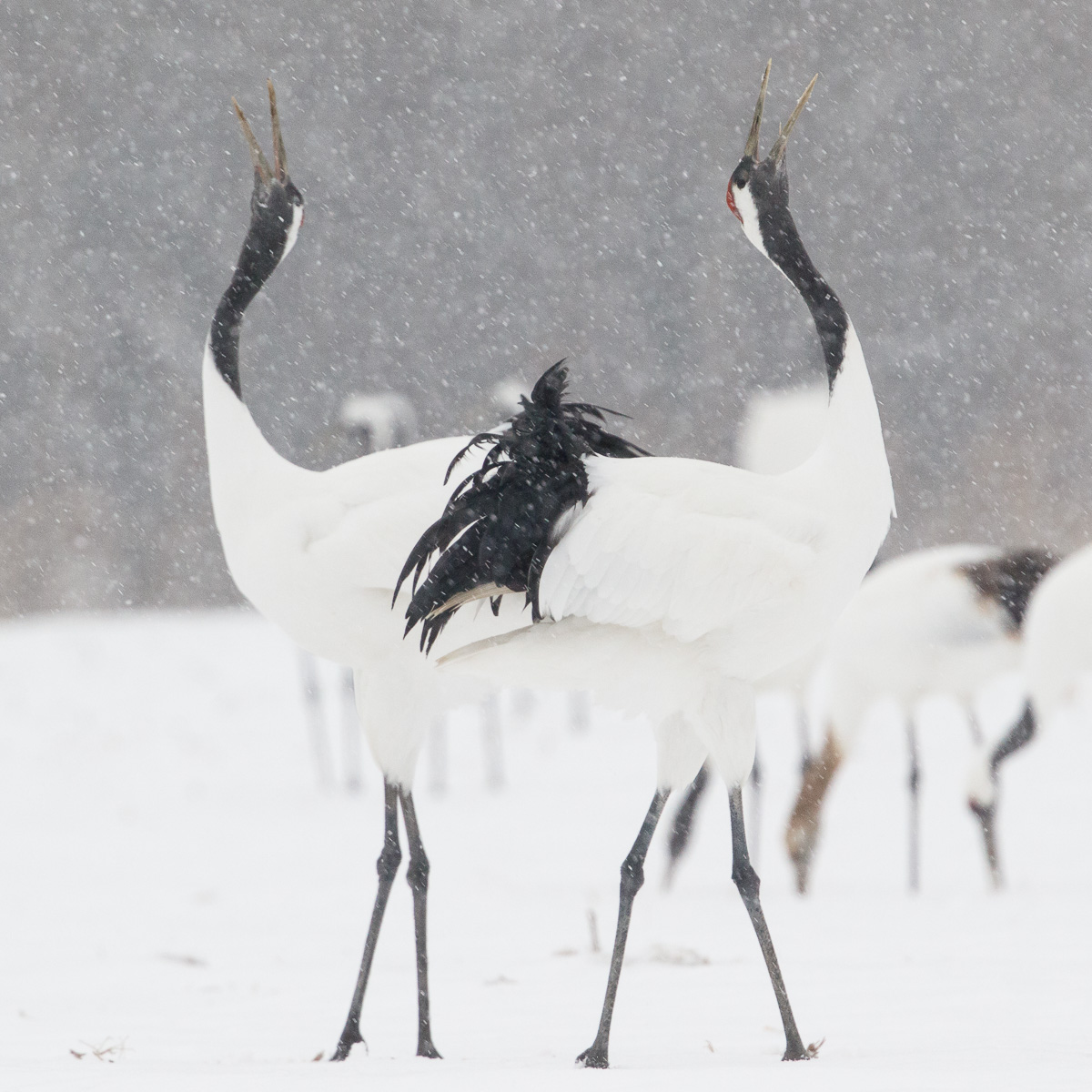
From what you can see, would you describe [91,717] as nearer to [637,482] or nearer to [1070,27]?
[637,482]

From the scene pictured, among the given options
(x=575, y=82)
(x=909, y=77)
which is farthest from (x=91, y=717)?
(x=909, y=77)

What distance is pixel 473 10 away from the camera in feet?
61.1

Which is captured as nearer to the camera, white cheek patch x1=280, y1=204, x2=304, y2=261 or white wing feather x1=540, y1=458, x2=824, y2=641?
white wing feather x1=540, y1=458, x2=824, y2=641

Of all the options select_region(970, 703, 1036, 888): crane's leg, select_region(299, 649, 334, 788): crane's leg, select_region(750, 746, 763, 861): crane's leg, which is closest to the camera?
select_region(970, 703, 1036, 888): crane's leg

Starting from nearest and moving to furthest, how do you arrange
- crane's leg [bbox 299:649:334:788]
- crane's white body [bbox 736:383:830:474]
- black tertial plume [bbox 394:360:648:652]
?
1. black tertial plume [bbox 394:360:648:652]
2. crane's white body [bbox 736:383:830:474]
3. crane's leg [bbox 299:649:334:788]

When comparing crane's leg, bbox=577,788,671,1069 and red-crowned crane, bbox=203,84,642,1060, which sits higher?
red-crowned crane, bbox=203,84,642,1060

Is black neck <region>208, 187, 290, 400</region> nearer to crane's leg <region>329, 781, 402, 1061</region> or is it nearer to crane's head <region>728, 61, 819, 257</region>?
crane's leg <region>329, 781, 402, 1061</region>

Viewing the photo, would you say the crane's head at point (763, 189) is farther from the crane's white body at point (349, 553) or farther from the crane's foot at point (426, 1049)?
the crane's foot at point (426, 1049)

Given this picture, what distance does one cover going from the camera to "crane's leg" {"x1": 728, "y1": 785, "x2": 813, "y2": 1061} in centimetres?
279

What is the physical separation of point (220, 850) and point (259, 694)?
382cm

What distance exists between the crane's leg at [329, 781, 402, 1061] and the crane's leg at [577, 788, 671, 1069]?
1.88 feet

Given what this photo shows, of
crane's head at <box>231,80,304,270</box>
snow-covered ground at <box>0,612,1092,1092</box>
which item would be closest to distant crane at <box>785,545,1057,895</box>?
snow-covered ground at <box>0,612,1092,1092</box>

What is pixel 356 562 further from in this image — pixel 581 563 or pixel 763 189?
pixel 763 189

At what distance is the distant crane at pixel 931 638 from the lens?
21.7 ft
